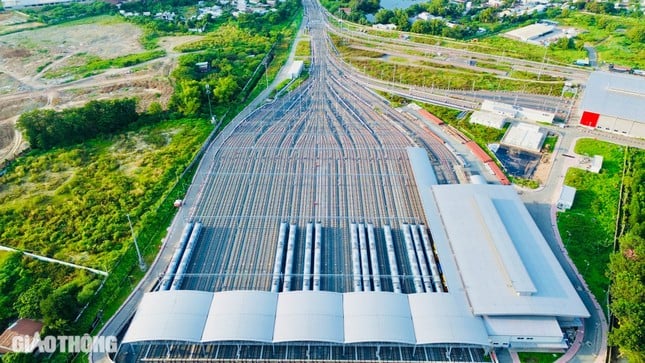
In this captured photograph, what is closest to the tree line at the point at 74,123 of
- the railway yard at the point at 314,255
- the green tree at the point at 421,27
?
the railway yard at the point at 314,255

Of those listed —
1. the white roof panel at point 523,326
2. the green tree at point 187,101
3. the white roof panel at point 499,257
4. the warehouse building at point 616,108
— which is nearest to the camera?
the white roof panel at point 523,326

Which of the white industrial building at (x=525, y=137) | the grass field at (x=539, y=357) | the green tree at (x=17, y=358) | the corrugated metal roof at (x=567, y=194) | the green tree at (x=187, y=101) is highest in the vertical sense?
the green tree at (x=187, y=101)

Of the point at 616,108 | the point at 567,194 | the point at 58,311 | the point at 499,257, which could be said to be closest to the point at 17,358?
the point at 58,311

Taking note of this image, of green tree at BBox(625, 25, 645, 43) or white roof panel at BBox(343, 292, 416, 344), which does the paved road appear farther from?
white roof panel at BBox(343, 292, 416, 344)

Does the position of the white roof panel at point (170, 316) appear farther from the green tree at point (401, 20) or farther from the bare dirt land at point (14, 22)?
the bare dirt land at point (14, 22)

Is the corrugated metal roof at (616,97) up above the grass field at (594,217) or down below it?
above

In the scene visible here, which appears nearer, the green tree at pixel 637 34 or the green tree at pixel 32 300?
the green tree at pixel 32 300

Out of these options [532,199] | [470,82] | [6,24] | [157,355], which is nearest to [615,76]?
[470,82]

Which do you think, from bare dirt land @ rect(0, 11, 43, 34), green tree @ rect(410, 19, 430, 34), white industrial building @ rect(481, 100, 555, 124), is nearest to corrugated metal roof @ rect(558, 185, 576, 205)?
white industrial building @ rect(481, 100, 555, 124)
